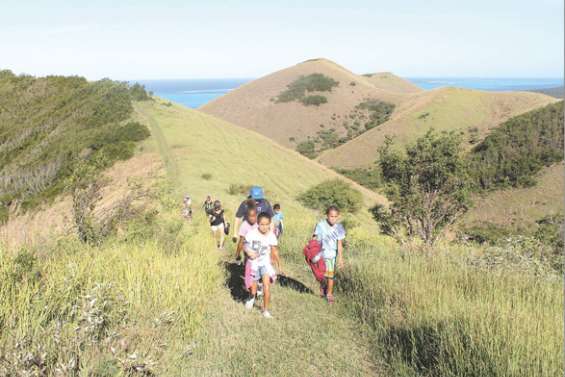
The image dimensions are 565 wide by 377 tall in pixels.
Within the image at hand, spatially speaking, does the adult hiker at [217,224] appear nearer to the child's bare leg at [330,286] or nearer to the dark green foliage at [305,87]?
the child's bare leg at [330,286]

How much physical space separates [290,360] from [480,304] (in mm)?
2441

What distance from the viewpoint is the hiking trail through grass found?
4.55 m

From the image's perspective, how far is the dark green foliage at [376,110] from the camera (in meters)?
101

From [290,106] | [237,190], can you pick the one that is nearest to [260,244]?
[237,190]

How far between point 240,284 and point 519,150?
61355mm

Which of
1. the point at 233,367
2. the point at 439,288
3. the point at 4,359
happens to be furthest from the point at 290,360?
the point at 4,359

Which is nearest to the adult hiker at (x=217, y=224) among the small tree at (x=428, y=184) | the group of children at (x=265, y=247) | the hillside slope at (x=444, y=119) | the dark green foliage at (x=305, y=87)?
the group of children at (x=265, y=247)

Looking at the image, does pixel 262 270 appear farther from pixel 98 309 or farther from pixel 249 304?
pixel 98 309

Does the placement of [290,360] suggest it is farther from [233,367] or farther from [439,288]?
[439,288]

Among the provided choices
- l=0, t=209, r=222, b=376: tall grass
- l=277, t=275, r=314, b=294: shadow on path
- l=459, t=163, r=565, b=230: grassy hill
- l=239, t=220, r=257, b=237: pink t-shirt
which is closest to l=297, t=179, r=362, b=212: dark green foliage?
l=459, t=163, r=565, b=230: grassy hill

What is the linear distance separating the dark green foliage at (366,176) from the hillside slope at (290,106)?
109 ft

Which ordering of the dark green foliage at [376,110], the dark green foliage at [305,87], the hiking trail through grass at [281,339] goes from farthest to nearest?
the dark green foliage at [305,87], the dark green foliage at [376,110], the hiking trail through grass at [281,339]

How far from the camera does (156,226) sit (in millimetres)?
9297

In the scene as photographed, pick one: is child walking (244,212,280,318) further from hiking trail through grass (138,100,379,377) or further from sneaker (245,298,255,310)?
hiking trail through grass (138,100,379,377)
